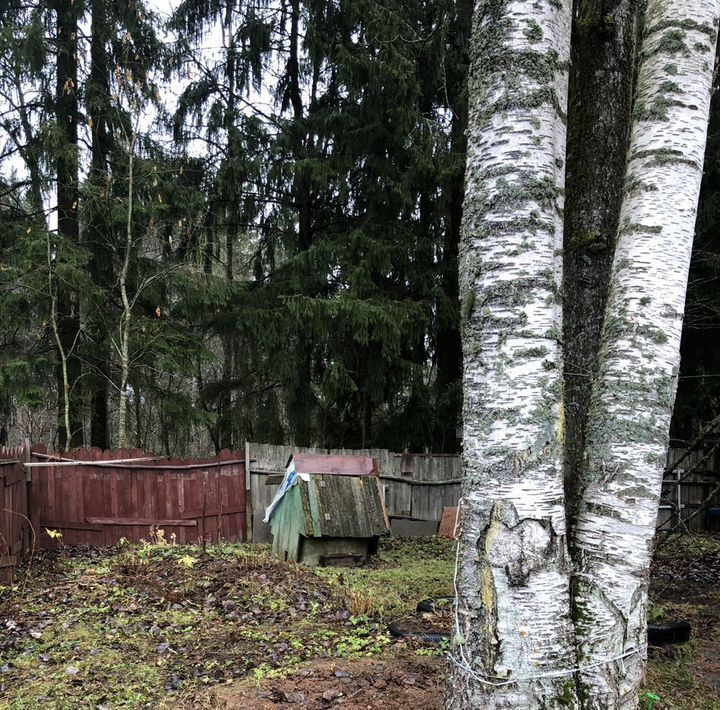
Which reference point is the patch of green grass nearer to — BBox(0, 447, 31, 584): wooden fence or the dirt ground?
the dirt ground

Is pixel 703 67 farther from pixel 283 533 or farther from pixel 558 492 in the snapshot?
pixel 283 533

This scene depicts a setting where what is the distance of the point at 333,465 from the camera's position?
26.5ft

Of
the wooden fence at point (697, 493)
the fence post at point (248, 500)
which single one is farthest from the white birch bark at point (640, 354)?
the wooden fence at point (697, 493)

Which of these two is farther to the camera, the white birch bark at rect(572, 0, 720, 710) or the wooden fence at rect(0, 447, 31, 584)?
the wooden fence at rect(0, 447, 31, 584)

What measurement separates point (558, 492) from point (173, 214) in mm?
10725

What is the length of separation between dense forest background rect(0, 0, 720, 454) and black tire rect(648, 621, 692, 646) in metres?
7.00

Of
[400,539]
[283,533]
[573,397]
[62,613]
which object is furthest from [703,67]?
[400,539]

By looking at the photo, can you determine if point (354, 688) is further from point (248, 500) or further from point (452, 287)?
point (452, 287)

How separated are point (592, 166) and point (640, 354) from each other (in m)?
1.44

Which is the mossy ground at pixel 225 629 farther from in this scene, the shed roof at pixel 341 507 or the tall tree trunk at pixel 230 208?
the tall tree trunk at pixel 230 208

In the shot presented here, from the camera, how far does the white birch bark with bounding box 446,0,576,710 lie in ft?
6.57

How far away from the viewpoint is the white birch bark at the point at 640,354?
208 centimetres

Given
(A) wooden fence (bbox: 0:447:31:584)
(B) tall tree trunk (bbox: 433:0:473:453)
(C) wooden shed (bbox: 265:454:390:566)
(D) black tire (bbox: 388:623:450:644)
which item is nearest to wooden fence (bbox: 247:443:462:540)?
(B) tall tree trunk (bbox: 433:0:473:453)

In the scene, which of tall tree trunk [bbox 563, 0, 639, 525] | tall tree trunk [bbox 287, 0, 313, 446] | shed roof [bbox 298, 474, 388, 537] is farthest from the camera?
tall tree trunk [bbox 287, 0, 313, 446]
